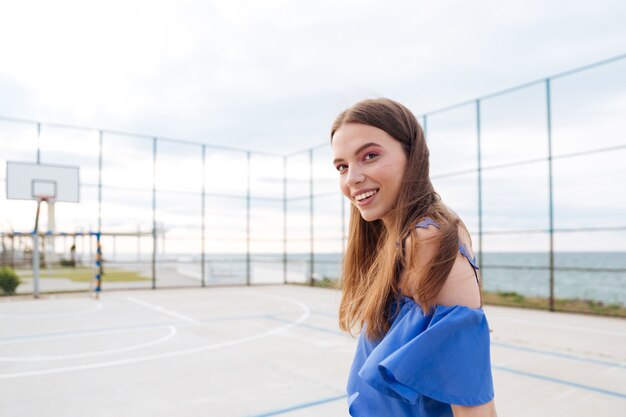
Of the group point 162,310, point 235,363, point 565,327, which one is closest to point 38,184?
point 162,310

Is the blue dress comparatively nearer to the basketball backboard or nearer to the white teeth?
the white teeth

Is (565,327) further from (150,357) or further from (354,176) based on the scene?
(354,176)

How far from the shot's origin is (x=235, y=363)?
4.92m

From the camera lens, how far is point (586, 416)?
3.46 meters

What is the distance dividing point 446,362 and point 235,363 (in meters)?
4.49

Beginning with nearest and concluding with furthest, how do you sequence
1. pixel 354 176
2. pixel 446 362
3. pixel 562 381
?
pixel 446 362
pixel 354 176
pixel 562 381

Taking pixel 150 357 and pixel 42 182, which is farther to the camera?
pixel 42 182

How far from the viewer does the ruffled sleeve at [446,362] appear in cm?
79

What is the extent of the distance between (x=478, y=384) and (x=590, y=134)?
11262 millimetres

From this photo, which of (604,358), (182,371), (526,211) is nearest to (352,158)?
(182,371)

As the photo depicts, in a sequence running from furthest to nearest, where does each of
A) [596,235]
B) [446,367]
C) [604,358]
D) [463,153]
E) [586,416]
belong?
[463,153]
[596,235]
[604,358]
[586,416]
[446,367]

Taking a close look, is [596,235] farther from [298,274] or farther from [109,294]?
[109,294]

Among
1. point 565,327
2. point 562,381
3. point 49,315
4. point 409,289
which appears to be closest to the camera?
point 409,289

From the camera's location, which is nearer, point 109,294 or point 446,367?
point 446,367
